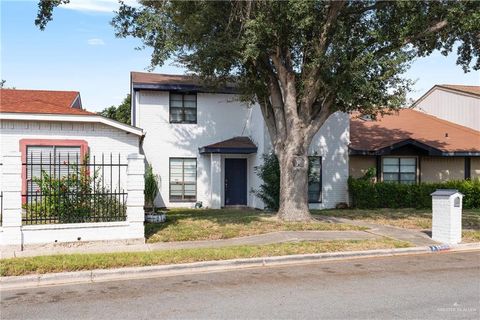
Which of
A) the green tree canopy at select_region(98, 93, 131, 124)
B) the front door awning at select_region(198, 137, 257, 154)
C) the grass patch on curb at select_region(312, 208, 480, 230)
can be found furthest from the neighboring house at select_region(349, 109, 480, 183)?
the green tree canopy at select_region(98, 93, 131, 124)

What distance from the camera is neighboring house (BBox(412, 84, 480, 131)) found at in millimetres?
25984

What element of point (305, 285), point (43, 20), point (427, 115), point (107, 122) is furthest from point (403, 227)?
point (427, 115)

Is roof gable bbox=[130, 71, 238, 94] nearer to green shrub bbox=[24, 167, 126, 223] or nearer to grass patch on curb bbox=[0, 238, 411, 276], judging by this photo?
green shrub bbox=[24, 167, 126, 223]

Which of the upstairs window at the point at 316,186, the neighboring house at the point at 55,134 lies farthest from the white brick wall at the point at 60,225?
the upstairs window at the point at 316,186

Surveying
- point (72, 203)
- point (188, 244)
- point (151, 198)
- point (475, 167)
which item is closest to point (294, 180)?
point (188, 244)

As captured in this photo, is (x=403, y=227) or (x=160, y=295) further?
(x=403, y=227)

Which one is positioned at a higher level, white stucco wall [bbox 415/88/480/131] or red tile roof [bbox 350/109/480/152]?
white stucco wall [bbox 415/88/480/131]

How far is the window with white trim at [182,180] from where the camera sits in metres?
21.9

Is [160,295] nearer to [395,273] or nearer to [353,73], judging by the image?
[395,273]

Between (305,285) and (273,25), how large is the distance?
735cm

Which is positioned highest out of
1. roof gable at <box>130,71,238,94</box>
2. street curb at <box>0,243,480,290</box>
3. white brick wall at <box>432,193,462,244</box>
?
roof gable at <box>130,71,238,94</box>

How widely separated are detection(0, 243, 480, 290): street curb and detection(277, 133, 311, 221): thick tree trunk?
4.21m

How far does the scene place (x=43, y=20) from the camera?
13.0 meters

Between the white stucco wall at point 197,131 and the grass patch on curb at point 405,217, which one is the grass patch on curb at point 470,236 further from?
the white stucco wall at point 197,131
